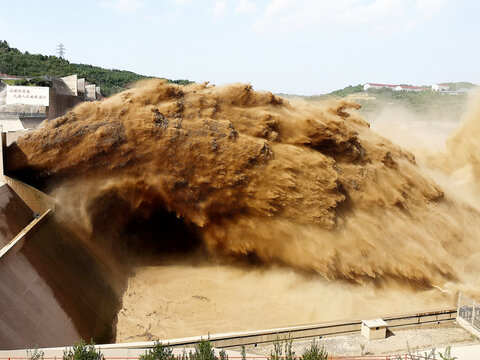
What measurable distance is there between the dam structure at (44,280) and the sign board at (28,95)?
1240 inches

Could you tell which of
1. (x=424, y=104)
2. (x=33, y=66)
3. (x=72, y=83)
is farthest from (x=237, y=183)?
(x=424, y=104)

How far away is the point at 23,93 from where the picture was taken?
42.2m


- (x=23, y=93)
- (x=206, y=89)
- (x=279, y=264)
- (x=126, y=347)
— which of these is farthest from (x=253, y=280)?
(x=23, y=93)

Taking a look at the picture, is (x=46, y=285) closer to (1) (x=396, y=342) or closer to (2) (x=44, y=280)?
(2) (x=44, y=280)

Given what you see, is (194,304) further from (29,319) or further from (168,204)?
(29,319)

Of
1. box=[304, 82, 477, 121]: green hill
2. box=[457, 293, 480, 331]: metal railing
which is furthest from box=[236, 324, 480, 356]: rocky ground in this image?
box=[304, 82, 477, 121]: green hill

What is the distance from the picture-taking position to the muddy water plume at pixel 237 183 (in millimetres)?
15391

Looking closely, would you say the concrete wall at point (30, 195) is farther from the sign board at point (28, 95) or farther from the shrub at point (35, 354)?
the sign board at point (28, 95)

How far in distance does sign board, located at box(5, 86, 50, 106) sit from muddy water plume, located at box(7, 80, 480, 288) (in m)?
31.0

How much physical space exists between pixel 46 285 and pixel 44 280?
7.3 inches

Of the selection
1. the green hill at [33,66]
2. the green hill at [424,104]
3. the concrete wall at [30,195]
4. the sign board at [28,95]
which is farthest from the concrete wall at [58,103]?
the green hill at [424,104]

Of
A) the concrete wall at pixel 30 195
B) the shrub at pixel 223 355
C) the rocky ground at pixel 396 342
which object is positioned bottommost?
the rocky ground at pixel 396 342

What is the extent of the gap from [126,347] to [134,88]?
938 cm

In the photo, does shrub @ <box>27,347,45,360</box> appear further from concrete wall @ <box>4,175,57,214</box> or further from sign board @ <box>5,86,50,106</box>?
sign board @ <box>5,86,50,106</box>
